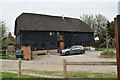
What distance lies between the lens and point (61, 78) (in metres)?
7.44

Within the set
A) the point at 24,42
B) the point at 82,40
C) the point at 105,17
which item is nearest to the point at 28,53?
the point at 24,42

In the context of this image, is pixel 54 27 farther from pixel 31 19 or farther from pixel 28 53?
pixel 28 53

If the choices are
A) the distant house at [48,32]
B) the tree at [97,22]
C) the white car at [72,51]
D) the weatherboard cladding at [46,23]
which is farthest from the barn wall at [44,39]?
the tree at [97,22]

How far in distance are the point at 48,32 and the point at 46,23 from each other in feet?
8.26

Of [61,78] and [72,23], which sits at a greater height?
[72,23]

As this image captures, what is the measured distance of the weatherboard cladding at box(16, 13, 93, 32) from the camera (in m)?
29.0

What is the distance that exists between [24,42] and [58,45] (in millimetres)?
7897

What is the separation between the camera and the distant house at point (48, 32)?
1118 inches

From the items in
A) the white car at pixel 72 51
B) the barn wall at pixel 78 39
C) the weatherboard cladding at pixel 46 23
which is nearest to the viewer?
the white car at pixel 72 51

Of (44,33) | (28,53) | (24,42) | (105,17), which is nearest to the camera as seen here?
(28,53)

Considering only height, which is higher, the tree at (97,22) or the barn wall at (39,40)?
the tree at (97,22)

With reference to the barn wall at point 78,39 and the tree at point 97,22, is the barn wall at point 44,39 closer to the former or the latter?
the barn wall at point 78,39

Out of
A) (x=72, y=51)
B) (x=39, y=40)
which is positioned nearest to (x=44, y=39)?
(x=39, y=40)

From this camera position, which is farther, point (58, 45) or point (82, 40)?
point (82, 40)
